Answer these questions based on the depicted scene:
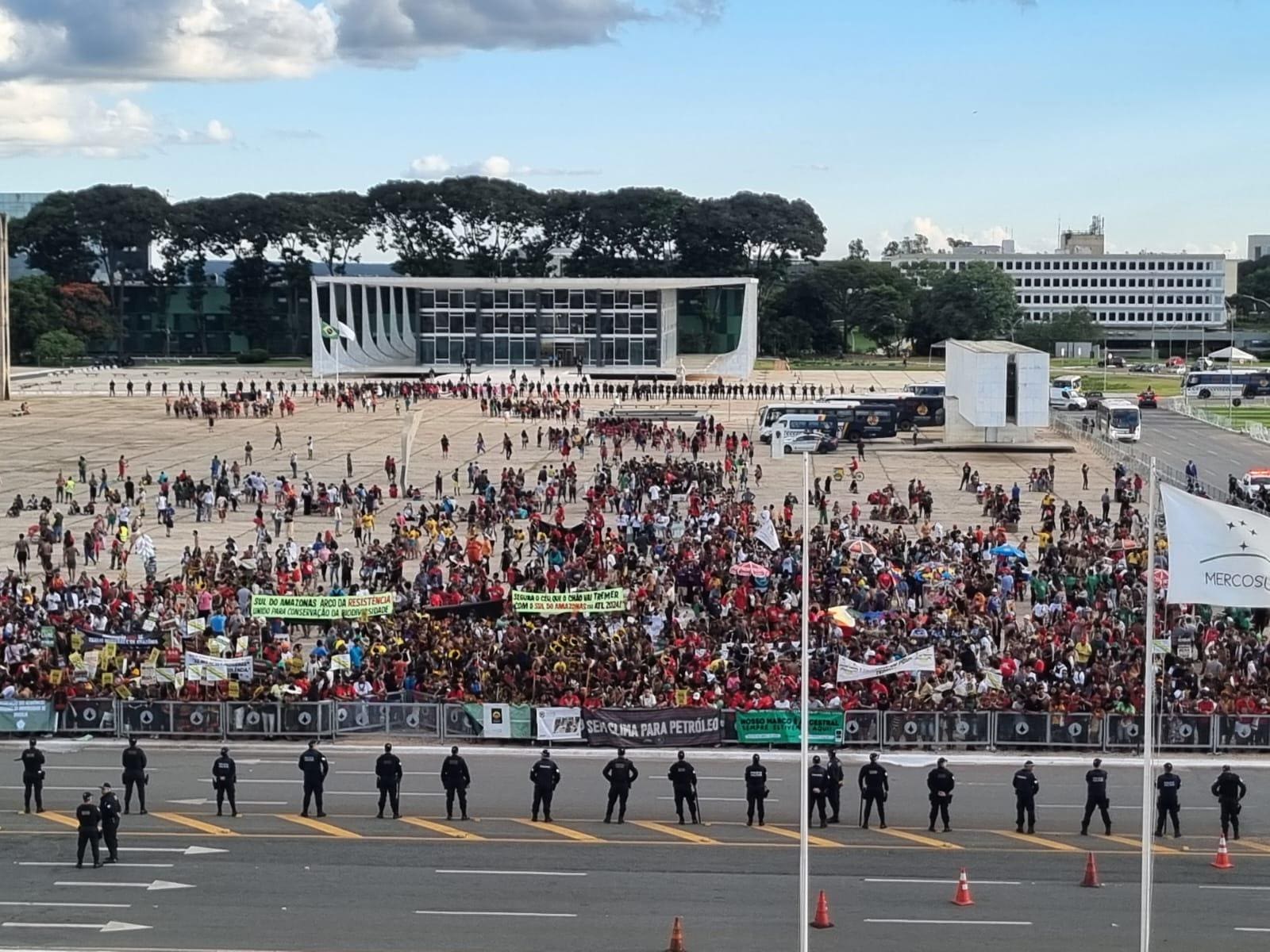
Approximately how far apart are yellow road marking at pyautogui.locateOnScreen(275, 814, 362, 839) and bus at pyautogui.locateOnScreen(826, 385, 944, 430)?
5820cm

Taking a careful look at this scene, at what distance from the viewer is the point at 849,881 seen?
21953 mm

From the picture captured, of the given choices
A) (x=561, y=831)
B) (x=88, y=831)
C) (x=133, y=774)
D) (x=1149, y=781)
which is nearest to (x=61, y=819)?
(x=133, y=774)

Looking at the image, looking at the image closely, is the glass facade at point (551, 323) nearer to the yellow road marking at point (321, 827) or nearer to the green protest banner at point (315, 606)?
the green protest banner at point (315, 606)

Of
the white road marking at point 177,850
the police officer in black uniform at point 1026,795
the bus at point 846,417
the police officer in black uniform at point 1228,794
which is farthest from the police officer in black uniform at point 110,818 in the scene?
the bus at point 846,417

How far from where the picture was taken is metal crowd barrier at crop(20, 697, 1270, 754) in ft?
93.1

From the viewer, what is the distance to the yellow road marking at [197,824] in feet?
79.6

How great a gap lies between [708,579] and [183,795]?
1497 centimetres

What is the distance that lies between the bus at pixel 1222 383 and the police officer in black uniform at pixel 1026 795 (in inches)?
3766

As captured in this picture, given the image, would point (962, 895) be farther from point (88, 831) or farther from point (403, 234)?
point (403, 234)

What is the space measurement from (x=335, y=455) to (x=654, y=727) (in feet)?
155

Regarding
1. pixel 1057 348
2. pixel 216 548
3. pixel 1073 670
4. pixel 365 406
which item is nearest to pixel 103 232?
pixel 365 406

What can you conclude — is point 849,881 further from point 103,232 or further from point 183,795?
point 103,232

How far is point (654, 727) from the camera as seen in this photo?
2875cm

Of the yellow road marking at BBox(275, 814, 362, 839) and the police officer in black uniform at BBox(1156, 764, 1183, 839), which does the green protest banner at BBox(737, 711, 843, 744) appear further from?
the yellow road marking at BBox(275, 814, 362, 839)
